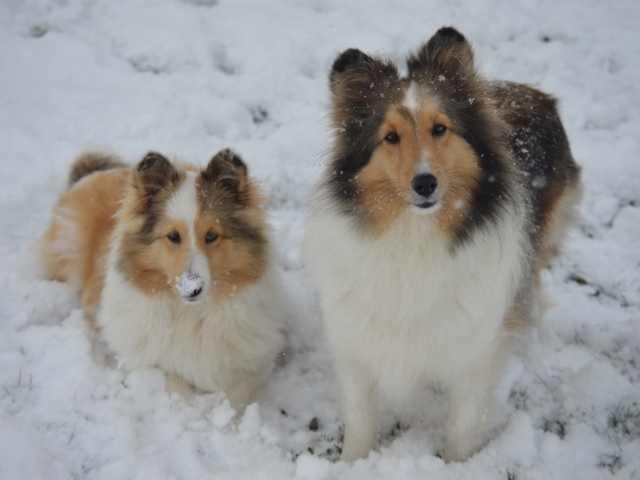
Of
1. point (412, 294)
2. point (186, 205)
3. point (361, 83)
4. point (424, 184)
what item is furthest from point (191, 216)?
point (424, 184)

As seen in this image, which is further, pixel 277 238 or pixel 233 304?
pixel 277 238

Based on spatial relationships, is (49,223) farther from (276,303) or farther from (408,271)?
(408,271)

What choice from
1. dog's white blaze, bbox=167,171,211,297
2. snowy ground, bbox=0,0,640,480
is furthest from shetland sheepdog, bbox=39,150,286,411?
snowy ground, bbox=0,0,640,480

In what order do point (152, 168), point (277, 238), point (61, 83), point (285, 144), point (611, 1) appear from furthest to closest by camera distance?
point (611, 1)
point (61, 83)
point (285, 144)
point (277, 238)
point (152, 168)

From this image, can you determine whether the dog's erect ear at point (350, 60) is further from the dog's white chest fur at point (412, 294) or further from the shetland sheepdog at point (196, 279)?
the shetland sheepdog at point (196, 279)

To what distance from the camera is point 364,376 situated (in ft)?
9.67

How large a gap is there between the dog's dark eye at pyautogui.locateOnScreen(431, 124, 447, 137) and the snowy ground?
0.62 meters

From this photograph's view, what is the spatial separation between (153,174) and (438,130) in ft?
6.00

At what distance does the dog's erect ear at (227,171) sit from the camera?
337 cm

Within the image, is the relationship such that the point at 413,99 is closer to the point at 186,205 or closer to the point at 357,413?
the point at 186,205

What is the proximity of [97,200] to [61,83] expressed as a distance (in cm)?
264

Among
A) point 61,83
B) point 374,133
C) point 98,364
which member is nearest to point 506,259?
point 374,133

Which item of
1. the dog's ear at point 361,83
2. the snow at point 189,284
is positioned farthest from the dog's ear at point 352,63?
the snow at point 189,284

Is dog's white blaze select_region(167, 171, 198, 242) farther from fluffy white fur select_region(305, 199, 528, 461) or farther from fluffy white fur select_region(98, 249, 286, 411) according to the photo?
fluffy white fur select_region(305, 199, 528, 461)
